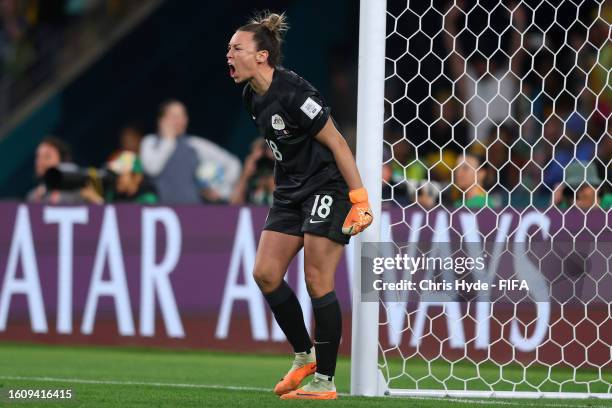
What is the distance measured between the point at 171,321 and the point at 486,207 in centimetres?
250

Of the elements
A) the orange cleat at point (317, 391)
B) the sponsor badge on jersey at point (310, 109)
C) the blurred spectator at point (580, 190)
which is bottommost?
the orange cleat at point (317, 391)

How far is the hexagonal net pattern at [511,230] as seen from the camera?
7.21 meters

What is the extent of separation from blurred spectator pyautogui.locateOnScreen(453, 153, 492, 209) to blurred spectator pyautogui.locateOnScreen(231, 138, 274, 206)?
5.15ft

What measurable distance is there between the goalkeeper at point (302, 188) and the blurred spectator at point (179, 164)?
4113 millimetres

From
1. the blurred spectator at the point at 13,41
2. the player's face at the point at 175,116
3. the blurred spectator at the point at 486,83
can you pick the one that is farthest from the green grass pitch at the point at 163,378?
the blurred spectator at the point at 13,41

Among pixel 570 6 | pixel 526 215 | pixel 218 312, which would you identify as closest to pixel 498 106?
pixel 570 6

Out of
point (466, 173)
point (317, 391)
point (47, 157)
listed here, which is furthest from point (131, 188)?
point (317, 391)

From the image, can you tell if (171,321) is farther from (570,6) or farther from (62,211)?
(570,6)

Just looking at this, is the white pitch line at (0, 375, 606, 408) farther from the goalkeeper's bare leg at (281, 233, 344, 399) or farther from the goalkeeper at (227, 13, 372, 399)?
the goalkeeper at (227, 13, 372, 399)

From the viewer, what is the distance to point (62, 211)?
970 cm

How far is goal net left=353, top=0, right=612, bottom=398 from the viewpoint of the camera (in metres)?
6.92

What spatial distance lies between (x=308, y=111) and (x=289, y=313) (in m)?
1.01

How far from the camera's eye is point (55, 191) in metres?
9.94

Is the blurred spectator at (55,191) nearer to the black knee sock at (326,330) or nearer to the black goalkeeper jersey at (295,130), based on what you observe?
the black goalkeeper jersey at (295,130)
